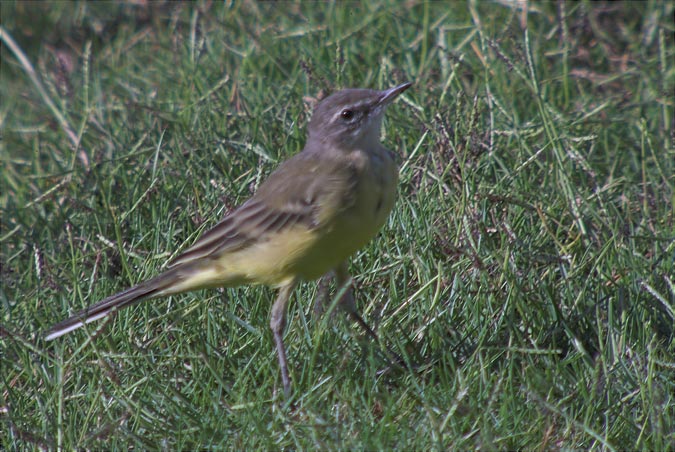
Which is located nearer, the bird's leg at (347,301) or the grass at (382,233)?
the grass at (382,233)

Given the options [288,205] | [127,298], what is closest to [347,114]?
Result: [288,205]

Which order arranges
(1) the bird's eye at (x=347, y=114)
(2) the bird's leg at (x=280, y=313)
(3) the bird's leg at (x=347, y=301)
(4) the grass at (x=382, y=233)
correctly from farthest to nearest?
(1) the bird's eye at (x=347, y=114)
(3) the bird's leg at (x=347, y=301)
(2) the bird's leg at (x=280, y=313)
(4) the grass at (x=382, y=233)

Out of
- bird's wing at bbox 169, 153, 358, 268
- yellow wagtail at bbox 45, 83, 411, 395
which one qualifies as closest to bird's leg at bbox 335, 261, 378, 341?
yellow wagtail at bbox 45, 83, 411, 395

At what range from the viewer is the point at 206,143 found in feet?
20.8

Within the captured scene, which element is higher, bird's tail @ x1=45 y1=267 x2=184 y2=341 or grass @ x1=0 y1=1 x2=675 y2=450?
bird's tail @ x1=45 y1=267 x2=184 y2=341

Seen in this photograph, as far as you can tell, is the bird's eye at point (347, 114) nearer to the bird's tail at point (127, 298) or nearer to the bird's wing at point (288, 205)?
the bird's wing at point (288, 205)

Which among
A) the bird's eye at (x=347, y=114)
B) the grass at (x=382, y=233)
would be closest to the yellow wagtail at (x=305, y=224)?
the bird's eye at (x=347, y=114)

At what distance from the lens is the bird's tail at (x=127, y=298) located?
15.7 feet

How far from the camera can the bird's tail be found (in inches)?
188

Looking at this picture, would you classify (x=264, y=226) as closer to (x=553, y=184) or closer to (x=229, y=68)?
(x=553, y=184)

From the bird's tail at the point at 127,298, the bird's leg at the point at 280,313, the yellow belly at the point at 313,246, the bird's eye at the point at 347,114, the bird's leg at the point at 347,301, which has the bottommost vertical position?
the bird's leg at the point at 347,301

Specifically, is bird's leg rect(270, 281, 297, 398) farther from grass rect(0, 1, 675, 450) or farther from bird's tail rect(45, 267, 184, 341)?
bird's tail rect(45, 267, 184, 341)

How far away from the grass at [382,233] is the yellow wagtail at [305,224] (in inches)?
8.7

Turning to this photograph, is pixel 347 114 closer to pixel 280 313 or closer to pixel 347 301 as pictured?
pixel 347 301
